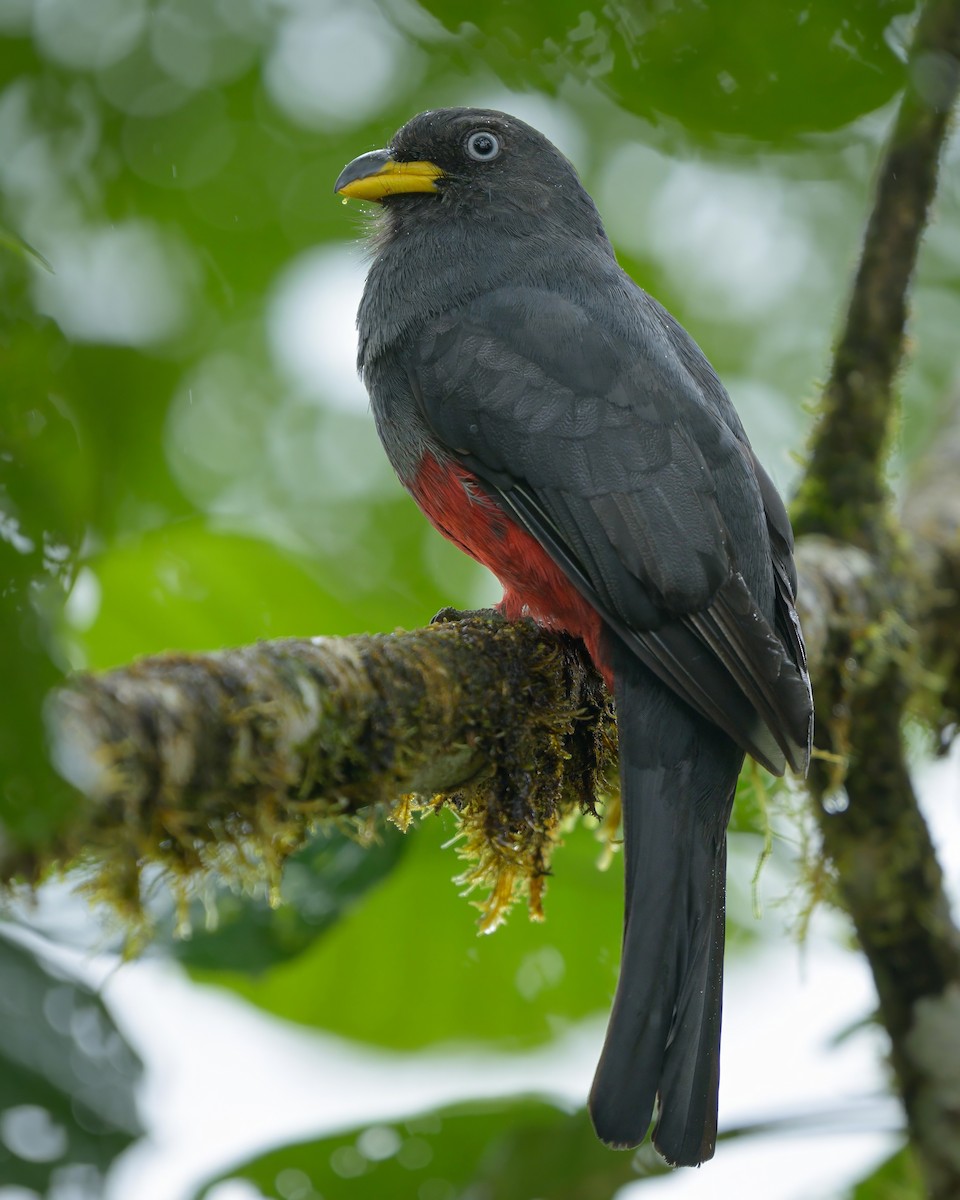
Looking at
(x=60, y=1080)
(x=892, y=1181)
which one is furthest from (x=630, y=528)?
(x=892, y=1181)

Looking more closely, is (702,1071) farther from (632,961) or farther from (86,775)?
(86,775)

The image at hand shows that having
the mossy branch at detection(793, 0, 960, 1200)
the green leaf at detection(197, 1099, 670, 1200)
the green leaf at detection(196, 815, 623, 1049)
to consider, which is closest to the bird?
the mossy branch at detection(793, 0, 960, 1200)

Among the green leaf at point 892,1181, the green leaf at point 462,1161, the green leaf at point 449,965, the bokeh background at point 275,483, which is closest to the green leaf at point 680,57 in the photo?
the bokeh background at point 275,483

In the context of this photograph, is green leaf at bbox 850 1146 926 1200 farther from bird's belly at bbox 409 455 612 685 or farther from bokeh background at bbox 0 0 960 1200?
bird's belly at bbox 409 455 612 685

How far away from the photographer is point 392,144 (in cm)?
383

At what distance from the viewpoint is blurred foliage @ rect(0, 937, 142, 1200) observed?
223 cm

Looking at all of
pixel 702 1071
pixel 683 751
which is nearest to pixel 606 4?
pixel 683 751

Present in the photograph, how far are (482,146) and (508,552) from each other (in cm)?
152

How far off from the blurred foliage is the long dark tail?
912 mm

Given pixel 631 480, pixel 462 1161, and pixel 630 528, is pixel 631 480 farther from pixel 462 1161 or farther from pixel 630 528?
pixel 462 1161

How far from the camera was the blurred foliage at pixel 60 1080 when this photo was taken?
7.32 feet

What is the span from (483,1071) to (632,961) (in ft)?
5.57

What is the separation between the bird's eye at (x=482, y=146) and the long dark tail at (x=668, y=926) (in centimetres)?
184

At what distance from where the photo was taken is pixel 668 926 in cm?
238
